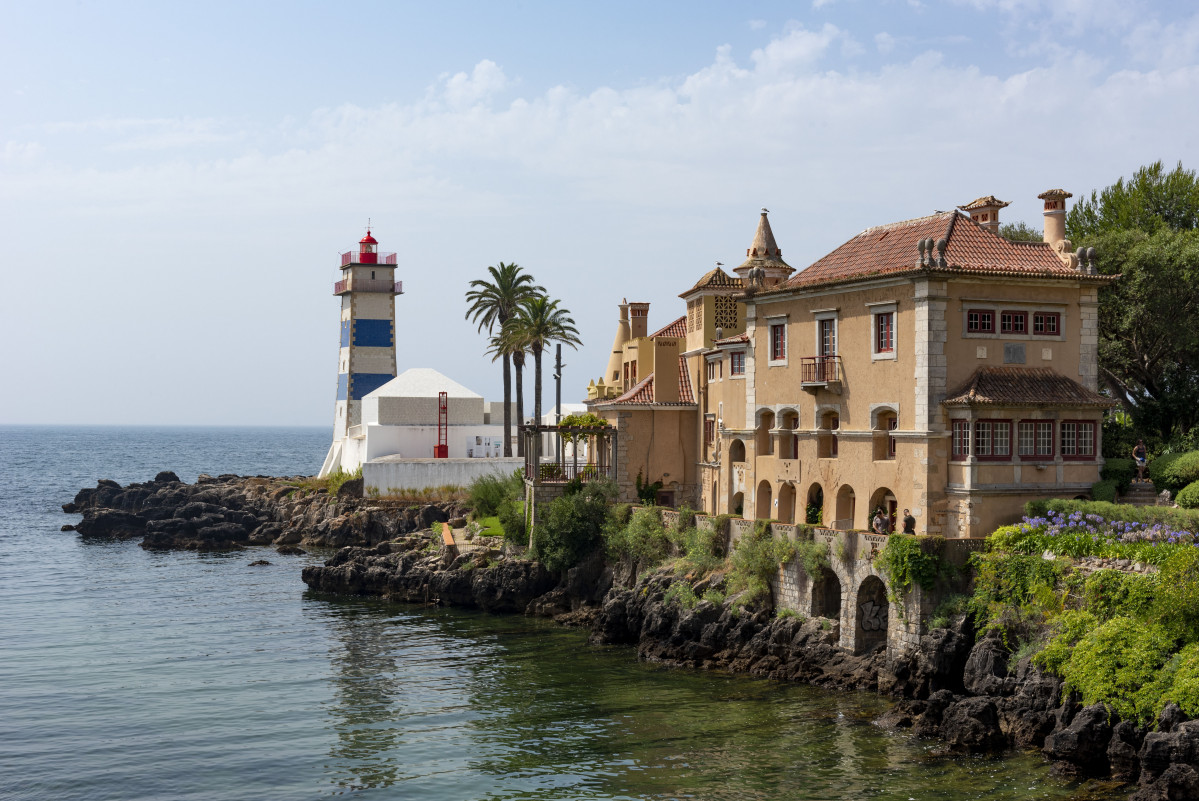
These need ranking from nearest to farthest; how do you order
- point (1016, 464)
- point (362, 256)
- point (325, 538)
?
point (1016, 464), point (325, 538), point (362, 256)

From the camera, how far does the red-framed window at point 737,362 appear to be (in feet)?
165

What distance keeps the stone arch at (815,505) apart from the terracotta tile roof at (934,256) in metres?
7.80

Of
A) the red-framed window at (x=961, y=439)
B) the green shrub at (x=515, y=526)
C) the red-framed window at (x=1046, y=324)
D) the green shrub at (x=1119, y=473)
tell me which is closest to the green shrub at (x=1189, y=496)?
the green shrub at (x=1119, y=473)

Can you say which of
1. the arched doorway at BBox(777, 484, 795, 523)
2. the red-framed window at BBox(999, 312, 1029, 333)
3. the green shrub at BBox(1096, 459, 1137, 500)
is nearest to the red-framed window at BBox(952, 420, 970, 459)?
the red-framed window at BBox(999, 312, 1029, 333)

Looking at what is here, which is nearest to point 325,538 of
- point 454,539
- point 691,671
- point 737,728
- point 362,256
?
point 454,539

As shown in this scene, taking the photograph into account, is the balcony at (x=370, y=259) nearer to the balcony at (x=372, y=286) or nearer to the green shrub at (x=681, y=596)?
the balcony at (x=372, y=286)

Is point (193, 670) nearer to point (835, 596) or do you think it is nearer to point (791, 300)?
point (835, 596)

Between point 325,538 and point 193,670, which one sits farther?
point 325,538

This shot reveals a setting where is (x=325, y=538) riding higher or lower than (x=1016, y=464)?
lower

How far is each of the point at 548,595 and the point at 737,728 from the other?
1932cm

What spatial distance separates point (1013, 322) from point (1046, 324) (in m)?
1.42

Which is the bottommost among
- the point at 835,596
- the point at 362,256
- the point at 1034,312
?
the point at 835,596

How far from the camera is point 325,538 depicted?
3017 inches

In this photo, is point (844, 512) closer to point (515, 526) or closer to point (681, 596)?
point (681, 596)
